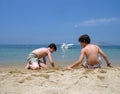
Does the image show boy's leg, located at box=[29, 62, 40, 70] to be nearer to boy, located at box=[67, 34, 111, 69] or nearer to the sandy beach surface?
boy, located at box=[67, 34, 111, 69]

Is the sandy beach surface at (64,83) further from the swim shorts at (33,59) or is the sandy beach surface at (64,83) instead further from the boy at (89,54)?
the swim shorts at (33,59)

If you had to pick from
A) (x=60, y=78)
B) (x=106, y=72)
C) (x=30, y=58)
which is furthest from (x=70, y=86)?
(x=30, y=58)

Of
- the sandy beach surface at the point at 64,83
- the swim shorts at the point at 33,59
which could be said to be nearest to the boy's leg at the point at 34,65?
the swim shorts at the point at 33,59

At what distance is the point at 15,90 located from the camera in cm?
385

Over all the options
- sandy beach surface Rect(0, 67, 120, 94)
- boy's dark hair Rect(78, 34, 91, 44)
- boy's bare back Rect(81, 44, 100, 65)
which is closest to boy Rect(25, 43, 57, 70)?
boy's dark hair Rect(78, 34, 91, 44)

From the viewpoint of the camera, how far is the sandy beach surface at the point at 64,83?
3.79 metres

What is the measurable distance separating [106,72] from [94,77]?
0.45 m

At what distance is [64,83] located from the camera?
4.09 meters

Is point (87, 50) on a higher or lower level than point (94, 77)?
higher

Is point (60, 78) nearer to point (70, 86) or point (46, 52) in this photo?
point (70, 86)

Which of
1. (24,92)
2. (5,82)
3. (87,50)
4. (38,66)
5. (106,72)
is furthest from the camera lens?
(38,66)

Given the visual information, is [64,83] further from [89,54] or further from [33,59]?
[33,59]

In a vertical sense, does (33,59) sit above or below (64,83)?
above

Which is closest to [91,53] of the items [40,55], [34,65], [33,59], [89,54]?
[89,54]
